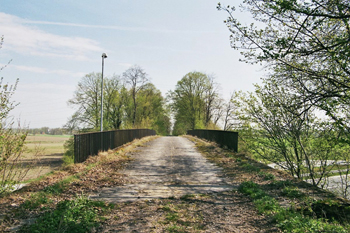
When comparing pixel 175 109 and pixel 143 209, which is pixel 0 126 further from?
pixel 175 109

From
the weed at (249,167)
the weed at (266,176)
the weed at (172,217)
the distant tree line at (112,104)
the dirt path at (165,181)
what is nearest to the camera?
the weed at (172,217)

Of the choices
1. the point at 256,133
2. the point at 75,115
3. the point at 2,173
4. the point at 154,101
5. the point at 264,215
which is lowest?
the point at 264,215

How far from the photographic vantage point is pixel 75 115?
38750 millimetres

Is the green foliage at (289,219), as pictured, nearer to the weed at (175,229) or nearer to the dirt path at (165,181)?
the dirt path at (165,181)

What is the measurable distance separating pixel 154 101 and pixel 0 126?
172 ft

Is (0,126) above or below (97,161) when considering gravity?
above

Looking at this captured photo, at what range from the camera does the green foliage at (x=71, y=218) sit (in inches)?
167

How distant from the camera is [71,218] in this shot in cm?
452

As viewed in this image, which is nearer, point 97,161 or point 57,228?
point 57,228

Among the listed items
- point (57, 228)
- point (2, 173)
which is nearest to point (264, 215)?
point (57, 228)

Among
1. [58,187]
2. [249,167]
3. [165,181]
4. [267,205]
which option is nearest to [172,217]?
[267,205]

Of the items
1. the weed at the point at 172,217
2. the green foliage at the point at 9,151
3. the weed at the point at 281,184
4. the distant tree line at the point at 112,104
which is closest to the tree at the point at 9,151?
the green foliage at the point at 9,151

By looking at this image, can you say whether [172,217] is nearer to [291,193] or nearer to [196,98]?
[291,193]

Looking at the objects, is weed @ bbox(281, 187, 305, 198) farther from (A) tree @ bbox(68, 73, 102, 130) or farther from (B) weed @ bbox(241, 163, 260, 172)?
(A) tree @ bbox(68, 73, 102, 130)
